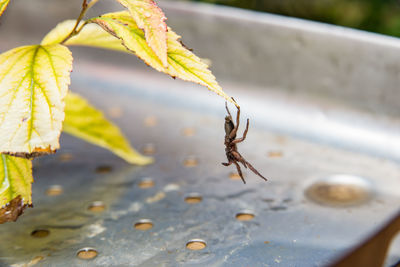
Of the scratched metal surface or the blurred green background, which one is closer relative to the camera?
the scratched metal surface

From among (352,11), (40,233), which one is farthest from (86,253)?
(352,11)

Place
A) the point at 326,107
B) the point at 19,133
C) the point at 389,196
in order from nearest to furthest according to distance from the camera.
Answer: the point at 19,133
the point at 389,196
the point at 326,107

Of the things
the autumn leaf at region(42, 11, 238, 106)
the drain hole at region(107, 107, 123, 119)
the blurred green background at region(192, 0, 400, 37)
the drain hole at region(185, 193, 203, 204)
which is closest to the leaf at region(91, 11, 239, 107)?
the autumn leaf at region(42, 11, 238, 106)

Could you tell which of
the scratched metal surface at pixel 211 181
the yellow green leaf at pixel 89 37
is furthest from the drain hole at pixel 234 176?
the yellow green leaf at pixel 89 37

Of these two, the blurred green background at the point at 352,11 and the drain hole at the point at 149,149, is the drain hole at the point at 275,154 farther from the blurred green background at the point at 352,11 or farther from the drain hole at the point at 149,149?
the blurred green background at the point at 352,11

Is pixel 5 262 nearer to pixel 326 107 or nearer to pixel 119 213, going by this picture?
pixel 119 213

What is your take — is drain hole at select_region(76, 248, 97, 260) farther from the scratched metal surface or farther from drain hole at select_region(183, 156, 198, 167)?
drain hole at select_region(183, 156, 198, 167)

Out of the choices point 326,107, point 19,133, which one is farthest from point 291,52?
point 19,133
